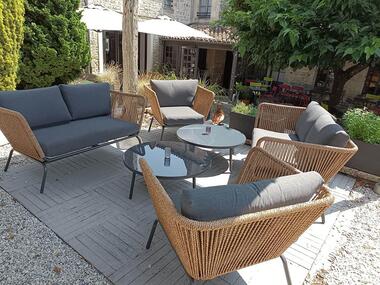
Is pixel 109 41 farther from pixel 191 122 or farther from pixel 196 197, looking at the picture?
pixel 196 197

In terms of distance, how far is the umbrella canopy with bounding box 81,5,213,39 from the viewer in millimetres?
6398

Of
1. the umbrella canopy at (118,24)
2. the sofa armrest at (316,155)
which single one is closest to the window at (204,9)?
the umbrella canopy at (118,24)

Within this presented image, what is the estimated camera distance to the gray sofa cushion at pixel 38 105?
311 centimetres

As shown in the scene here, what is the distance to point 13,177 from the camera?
313 centimetres

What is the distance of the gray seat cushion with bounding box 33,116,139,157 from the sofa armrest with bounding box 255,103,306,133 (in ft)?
6.36

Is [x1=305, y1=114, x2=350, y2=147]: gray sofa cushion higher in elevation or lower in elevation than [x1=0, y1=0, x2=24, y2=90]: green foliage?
lower

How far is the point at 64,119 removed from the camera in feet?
11.7

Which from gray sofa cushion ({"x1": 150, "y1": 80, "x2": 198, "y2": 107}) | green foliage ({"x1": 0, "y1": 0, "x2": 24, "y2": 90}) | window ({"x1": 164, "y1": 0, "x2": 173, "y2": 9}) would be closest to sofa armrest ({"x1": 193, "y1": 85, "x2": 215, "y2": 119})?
gray sofa cushion ({"x1": 150, "y1": 80, "x2": 198, "y2": 107})

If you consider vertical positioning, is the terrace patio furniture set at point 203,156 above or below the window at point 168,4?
below

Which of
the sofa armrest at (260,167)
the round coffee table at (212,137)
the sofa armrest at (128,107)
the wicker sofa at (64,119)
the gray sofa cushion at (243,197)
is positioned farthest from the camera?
the sofa armrest at (128,107)

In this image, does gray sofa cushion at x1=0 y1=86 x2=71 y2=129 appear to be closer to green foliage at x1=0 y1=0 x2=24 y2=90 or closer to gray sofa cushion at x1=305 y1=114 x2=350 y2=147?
green foliage at x1=0 y1=0 x2=24 y2=90

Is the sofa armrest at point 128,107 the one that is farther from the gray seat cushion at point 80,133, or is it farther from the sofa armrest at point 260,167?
the sofa armrest at point 260,167

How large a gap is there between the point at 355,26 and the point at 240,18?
2.10 meters

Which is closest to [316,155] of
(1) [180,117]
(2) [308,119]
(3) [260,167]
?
(3) [260,167]
